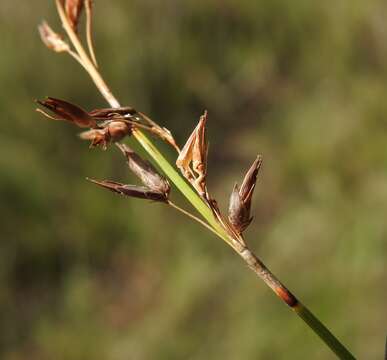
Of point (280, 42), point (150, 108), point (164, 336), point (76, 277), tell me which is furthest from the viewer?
point (280, 42)

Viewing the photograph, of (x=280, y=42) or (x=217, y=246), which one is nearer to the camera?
(x=217, y=246)

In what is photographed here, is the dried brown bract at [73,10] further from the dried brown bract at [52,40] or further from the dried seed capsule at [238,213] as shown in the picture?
the dried seed capsule at [238,213]

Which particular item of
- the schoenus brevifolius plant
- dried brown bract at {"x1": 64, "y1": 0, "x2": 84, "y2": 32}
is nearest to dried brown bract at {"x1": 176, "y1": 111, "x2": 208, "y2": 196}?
the schoenus brevifolius plant

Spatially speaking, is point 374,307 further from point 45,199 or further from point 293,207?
point 45,199

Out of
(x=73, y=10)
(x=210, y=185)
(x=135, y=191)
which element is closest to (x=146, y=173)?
(x=135, y=191)

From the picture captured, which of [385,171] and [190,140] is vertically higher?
[385,171]

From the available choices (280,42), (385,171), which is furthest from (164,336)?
(280,42)

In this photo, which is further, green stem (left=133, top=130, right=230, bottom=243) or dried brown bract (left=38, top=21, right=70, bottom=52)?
dried brown bract (left=38, top=21, right=70, bottom=52)

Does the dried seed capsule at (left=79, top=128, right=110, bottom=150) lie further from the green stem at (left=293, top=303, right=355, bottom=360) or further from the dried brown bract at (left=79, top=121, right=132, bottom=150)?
the green stem at (left=293, top=303, right=355, bottom=360)

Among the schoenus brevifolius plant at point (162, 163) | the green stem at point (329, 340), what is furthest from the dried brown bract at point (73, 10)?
the green stem at point (329, 340)
